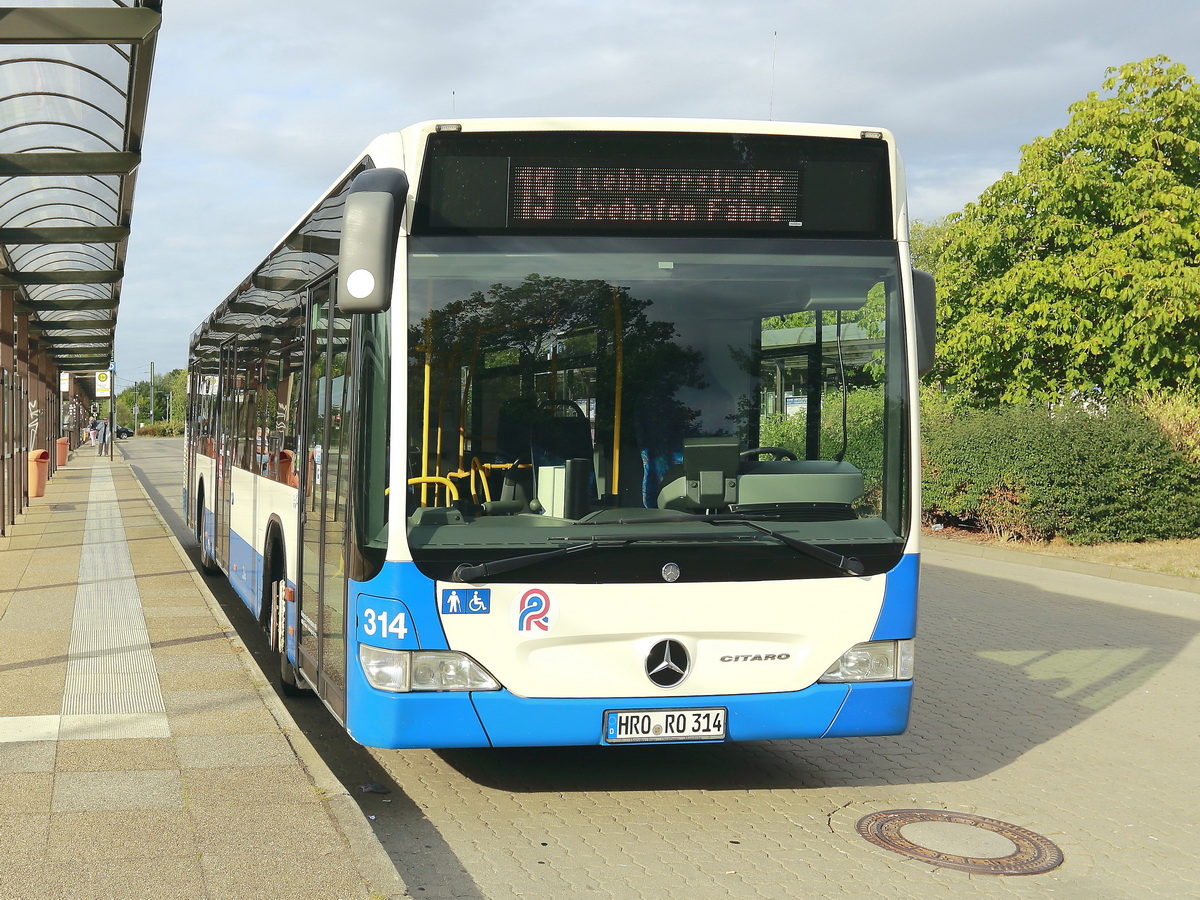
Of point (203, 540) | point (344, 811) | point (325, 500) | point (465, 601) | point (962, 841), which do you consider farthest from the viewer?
point (203, 540)

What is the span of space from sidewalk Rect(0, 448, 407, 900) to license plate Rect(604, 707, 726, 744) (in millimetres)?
1057

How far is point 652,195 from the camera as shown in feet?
17.6

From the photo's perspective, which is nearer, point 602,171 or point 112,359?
point 602,171

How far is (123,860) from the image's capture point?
4.44 meters

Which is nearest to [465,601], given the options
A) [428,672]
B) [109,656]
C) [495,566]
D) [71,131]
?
[495,566]

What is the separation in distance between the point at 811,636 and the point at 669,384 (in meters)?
1.20

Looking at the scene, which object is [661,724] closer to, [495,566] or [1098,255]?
[495,566]

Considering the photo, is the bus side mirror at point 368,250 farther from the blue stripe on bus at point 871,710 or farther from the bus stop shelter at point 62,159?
the bus stop shelter at point 62,159

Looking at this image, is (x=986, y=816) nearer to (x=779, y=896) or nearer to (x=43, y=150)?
(x=779, y=896)

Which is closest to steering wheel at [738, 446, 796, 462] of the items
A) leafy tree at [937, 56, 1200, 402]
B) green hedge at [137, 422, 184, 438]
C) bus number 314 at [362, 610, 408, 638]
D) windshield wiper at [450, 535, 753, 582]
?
windshield wiper at [450, 535, 753, 582]

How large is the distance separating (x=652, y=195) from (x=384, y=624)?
205cm

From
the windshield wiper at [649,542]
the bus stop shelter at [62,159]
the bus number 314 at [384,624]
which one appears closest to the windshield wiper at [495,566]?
the windshield wiper at [649,542]

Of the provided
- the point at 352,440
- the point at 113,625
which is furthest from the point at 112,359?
the point at 352,440

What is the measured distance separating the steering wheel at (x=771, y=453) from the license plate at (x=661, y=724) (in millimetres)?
1048
